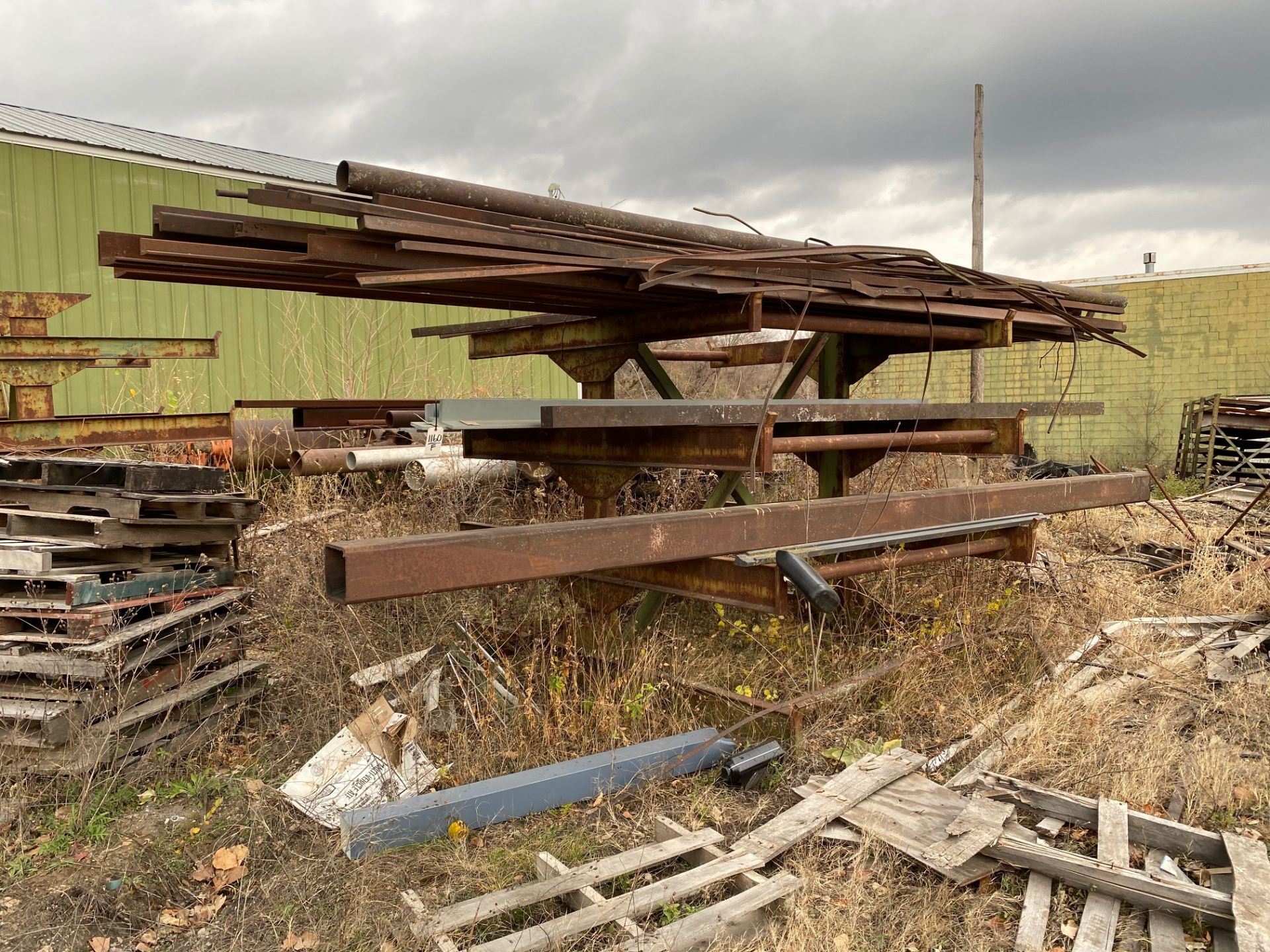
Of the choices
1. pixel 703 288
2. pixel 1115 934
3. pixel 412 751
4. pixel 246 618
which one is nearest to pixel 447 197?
pixel 703 288

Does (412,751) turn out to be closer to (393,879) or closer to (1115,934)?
(393,879)

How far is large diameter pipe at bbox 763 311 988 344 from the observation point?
4.39 meters

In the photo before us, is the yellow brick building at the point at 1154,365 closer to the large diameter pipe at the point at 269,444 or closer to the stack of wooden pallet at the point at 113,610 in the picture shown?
the large diameter pipe at the point at 269,444

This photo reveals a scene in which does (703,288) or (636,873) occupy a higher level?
(703,288)

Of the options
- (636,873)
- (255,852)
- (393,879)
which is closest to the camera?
(636,873)

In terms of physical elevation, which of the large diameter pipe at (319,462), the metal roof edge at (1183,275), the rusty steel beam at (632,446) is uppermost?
the metal roof edge at (1183,275)

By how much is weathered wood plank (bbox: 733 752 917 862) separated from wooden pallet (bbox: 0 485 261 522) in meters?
3.35

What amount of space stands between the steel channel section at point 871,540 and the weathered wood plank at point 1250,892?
157cm

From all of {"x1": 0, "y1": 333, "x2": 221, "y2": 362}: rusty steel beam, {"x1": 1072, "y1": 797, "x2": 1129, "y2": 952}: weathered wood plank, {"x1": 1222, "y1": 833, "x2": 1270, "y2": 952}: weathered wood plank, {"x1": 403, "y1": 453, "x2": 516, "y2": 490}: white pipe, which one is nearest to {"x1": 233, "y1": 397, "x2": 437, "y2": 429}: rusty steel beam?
{"x1": 0, "y1": 333, "x2": 221, "y2": 362}: rusty steel beam

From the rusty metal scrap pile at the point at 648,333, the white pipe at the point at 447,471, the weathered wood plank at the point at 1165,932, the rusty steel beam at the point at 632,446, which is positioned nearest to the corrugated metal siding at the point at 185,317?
the white pipe at the point at 447,471

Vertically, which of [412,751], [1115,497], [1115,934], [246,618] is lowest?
[1115,934]

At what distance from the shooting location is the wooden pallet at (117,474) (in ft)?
14.6

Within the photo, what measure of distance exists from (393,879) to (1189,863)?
3.07 meters

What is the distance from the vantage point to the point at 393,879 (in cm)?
321
